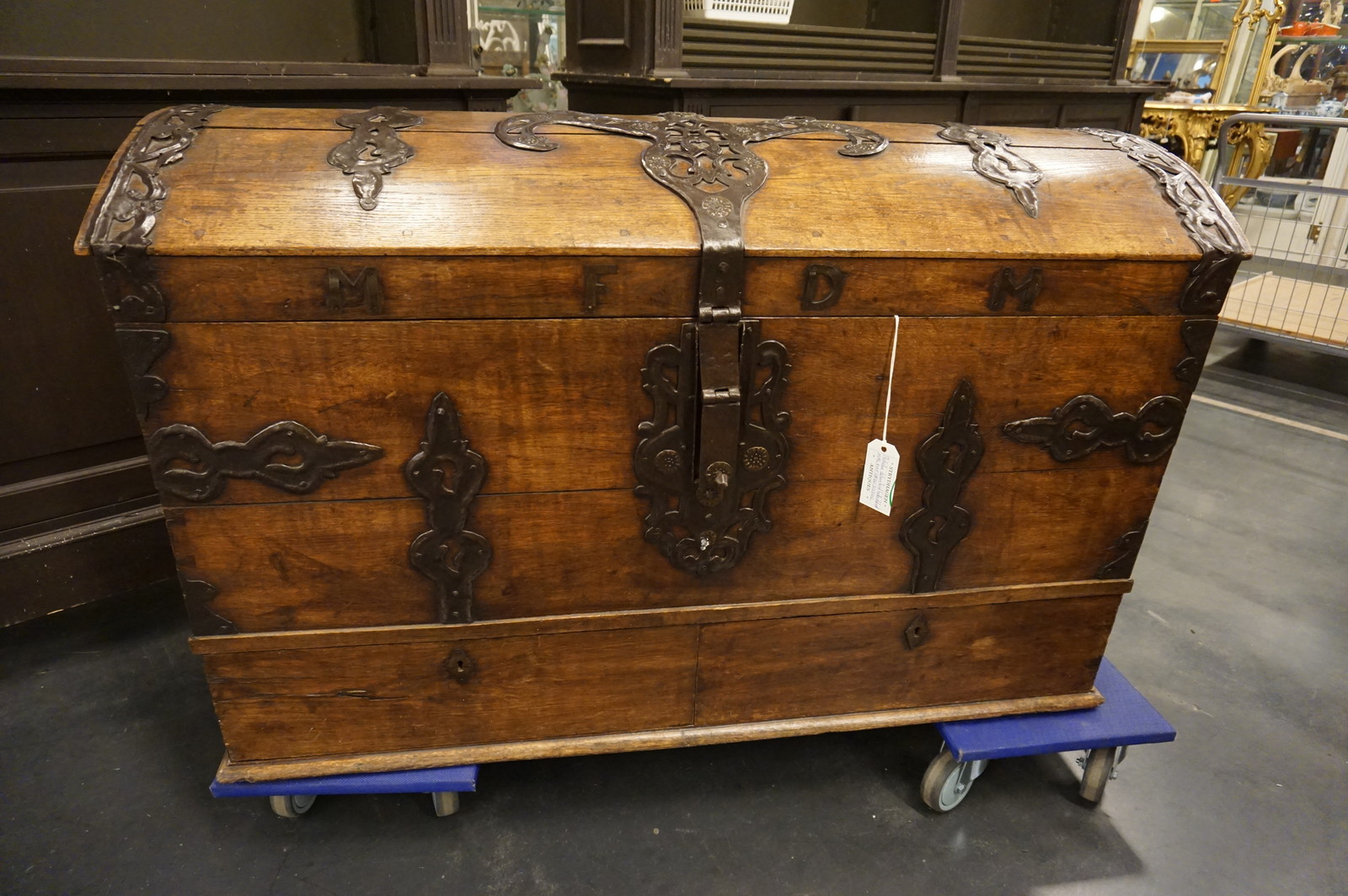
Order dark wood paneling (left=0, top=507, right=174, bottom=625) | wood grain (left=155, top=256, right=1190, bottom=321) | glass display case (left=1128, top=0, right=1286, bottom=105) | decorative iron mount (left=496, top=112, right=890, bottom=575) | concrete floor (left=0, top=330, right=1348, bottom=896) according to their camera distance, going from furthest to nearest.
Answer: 1. glass display case (left=1128, top=0, right=1286, bottom=105)
2. dark wood paneling (left=0, top=507, right=174, bottom=625)
3. concrete floor (left=0, top=330, right=1348, bottom=896)
4. decorative iron mount (left=496, top=112, right=890, bottom=575)
5. wood grain (left=155, top=256, right=1190, bottom=321)

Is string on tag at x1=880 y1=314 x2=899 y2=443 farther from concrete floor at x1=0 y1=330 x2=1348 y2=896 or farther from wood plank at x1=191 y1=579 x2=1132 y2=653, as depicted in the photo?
concrete floor at x1=0 y1=330 x2=1348 y2=896

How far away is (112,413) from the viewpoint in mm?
2066

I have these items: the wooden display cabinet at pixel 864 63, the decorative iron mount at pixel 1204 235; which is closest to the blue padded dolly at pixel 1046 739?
the decorative iron mount at pixel 1204 235

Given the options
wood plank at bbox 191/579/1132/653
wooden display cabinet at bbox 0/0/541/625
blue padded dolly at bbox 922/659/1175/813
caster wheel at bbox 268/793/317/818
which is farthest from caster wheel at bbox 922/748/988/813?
wooden display cabinet at bbox 0/0/541/625

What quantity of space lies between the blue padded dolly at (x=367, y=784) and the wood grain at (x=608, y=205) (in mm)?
915

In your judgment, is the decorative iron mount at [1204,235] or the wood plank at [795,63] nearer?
the decorative iron mount at [1204,235]

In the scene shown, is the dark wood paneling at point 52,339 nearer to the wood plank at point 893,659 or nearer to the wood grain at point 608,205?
the wood grain at point 608,205

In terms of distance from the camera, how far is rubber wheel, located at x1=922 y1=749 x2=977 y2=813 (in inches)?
63.1

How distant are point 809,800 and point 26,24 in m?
2.45

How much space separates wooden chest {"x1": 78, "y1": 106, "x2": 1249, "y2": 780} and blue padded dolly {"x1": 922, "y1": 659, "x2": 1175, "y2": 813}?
0.10 meters

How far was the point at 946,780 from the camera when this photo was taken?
160 cm

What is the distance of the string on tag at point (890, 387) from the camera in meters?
1.36

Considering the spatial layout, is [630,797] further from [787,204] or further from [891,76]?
[891,76]

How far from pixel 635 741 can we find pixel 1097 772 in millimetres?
910
